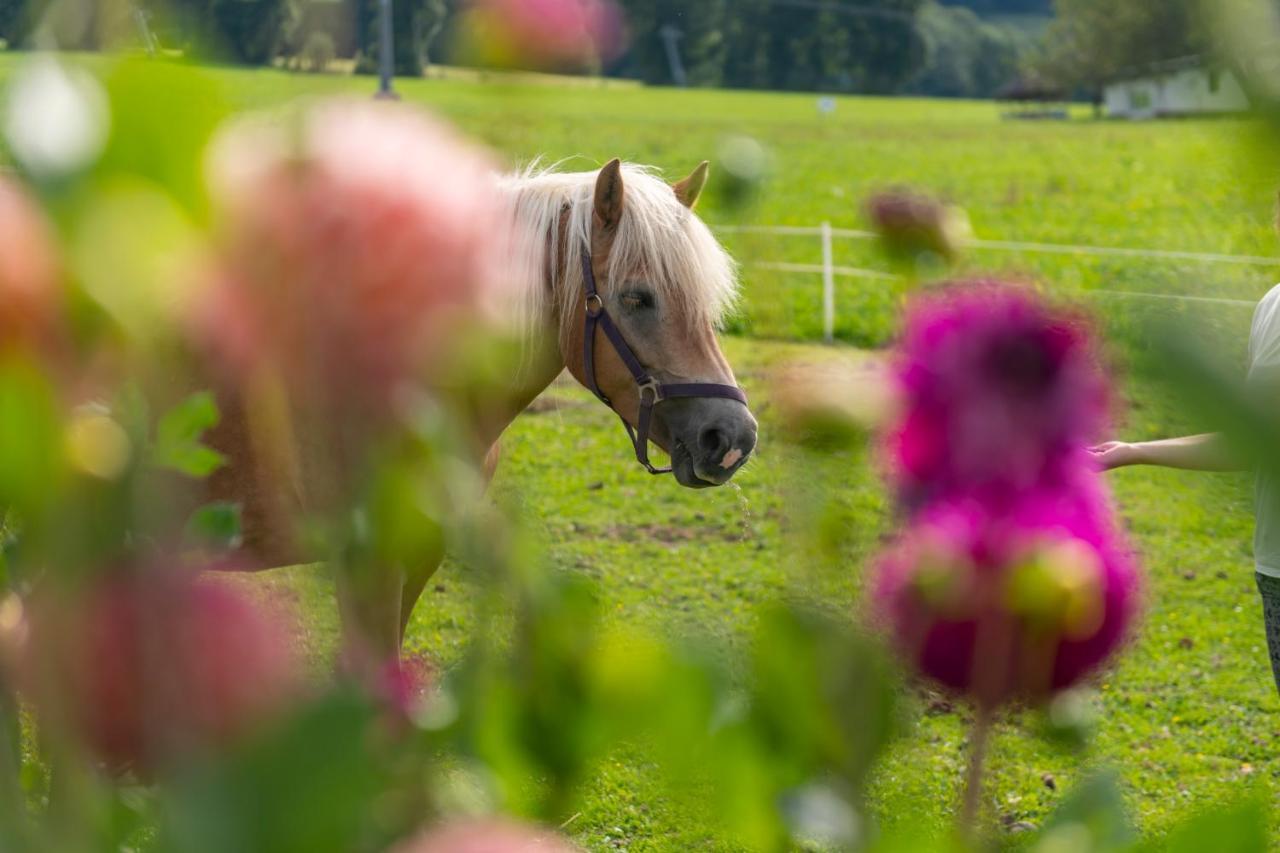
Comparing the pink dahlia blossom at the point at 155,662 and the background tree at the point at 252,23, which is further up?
the background tree at the point at 252,23

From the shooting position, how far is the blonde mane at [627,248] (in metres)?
2.35

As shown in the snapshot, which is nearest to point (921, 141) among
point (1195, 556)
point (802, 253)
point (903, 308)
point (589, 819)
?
point (802, 253)

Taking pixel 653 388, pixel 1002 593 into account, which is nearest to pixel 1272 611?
pixel 653 388

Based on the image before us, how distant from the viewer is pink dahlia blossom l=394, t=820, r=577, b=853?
0.26 m

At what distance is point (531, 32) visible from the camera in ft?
1.16

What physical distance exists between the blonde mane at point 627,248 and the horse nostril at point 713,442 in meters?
0.20

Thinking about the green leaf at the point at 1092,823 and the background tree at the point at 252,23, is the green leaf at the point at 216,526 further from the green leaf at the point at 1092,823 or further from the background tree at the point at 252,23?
the green leaf at the point at 1092,823

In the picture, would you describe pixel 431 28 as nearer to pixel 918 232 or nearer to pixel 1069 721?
pixel 918 232

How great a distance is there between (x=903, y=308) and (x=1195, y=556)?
220 inches

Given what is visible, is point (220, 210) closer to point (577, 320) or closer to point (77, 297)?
point (77, 297)

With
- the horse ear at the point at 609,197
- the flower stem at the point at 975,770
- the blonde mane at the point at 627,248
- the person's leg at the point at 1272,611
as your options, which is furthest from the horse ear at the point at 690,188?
the flower stem at the point at 975,770

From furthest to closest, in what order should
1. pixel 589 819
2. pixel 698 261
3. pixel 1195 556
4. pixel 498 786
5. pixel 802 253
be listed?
pixel 802 253
pixel 1195 556
pixel 589 819
pixel 698 261
pixel 498 786

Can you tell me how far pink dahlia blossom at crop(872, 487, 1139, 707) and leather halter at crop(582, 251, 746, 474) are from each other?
6.58 ft

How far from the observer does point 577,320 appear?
8.12 ft
